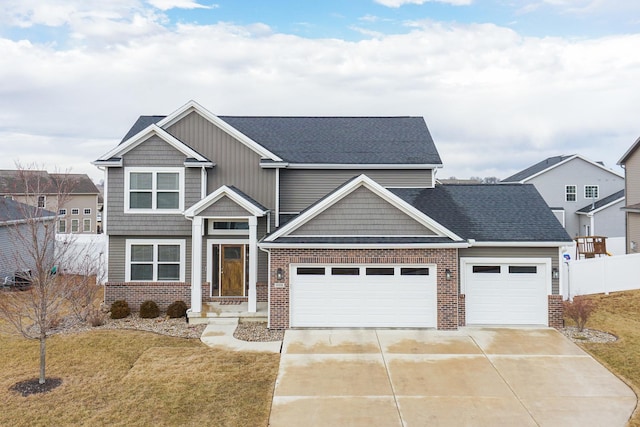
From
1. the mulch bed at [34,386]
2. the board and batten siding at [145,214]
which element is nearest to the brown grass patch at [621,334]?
the mulch bed at [34,386]

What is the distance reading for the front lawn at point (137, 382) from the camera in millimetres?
8570

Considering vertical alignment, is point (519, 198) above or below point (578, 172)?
below

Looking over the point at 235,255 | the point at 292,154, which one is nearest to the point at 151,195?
the point at 235,255

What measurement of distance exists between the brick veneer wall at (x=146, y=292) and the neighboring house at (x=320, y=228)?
4 cm

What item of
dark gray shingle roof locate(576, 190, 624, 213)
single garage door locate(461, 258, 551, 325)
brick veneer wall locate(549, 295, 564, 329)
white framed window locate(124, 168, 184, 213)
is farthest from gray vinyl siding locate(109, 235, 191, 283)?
dark gray shingle roof locate(576, 190, 624, 213)

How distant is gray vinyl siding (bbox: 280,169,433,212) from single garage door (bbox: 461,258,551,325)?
4.79 m

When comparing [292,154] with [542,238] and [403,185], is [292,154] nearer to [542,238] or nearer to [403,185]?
[403,185]

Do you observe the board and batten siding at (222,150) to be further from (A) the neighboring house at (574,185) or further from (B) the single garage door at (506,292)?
(A) the neighboring house at (574,185)

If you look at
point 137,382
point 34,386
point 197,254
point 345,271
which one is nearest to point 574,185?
point 345,271

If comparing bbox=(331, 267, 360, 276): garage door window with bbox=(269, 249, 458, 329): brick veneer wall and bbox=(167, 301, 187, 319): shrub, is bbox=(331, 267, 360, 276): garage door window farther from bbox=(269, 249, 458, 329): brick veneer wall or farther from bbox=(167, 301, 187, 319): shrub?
bbox=(167, 301, 187, 319): shrub

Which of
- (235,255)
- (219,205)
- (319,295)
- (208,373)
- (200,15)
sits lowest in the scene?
(208,373)

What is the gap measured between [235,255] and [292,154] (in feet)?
15.2

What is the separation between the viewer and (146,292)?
1712cm

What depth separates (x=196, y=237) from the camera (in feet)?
52.6
